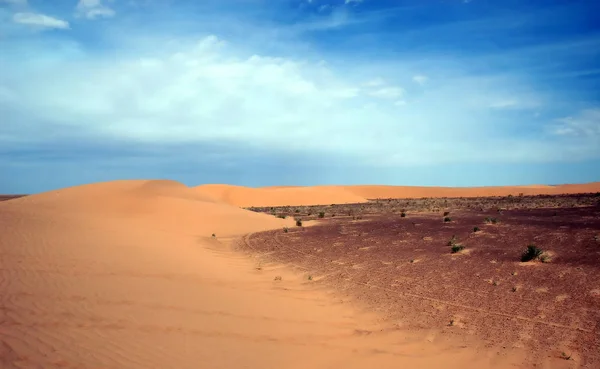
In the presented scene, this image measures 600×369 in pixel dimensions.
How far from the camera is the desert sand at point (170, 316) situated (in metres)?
5.25

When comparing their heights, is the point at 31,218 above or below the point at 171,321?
above

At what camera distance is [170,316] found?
267 inches

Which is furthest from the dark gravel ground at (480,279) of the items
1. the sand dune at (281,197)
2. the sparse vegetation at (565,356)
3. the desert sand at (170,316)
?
the sand dune at (281,197)

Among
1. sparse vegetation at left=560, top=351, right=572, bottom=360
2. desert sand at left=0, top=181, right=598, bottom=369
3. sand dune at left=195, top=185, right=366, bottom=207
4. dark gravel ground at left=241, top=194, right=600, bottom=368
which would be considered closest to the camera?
desert sand at left=0, top=181, right=598, bottom=369

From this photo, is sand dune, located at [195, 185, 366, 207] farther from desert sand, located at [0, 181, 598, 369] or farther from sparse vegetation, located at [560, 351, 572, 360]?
sparse vegetation, located at [560, 351, 572, 360]

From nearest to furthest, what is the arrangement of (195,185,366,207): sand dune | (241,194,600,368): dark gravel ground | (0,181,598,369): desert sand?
1. (0,181,598,369): desert sand
2. (241,194,600,368): dark gravel ground
3. (195,185,366,207): sand dune

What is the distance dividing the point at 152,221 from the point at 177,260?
10.6 meters

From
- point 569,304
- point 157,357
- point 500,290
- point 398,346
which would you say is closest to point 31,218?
point 157,357

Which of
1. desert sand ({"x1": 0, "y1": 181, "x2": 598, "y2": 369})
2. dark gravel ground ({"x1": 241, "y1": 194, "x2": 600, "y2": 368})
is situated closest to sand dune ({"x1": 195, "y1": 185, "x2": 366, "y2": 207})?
dark gravel ground ({"x1": 241, "y1": 194, "x2": 600, "y2": 368})

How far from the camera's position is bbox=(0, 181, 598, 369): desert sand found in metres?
5.25

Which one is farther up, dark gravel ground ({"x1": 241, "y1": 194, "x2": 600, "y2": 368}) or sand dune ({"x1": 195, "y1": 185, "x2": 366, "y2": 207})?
sand dune ({"x1": 195, "y1": 185, "x2": 366, "y2": 207})

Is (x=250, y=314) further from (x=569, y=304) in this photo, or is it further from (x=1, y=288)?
(x=569, y=304)

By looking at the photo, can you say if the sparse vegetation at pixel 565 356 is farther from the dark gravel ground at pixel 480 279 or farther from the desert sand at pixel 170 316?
the desert sand at pixel 170 316

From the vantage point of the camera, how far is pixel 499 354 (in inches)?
226
